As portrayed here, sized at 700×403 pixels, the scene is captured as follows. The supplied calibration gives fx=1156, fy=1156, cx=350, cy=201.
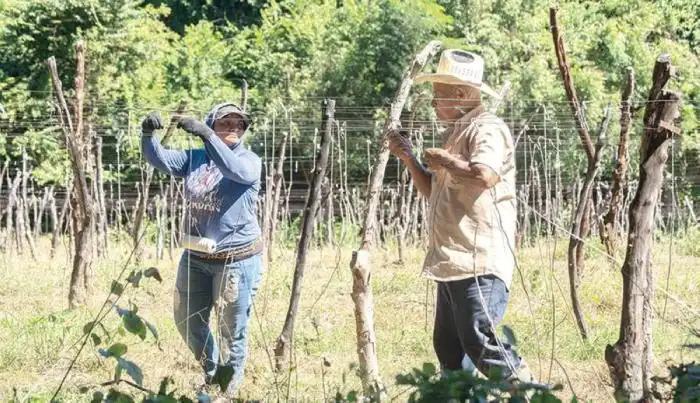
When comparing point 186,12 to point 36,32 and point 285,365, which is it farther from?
point 285,365

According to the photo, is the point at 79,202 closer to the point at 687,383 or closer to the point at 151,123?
the point at 151,123

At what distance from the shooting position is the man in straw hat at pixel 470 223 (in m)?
4.03

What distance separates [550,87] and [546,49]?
1.34m

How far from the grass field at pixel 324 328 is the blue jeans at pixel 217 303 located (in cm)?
16

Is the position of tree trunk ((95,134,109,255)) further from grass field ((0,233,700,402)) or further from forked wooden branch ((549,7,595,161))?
forked wooden branch ((549,7,595,161))

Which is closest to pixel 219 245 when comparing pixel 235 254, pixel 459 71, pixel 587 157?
pixel 235 254

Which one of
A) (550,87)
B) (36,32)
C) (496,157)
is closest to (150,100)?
(36,32)

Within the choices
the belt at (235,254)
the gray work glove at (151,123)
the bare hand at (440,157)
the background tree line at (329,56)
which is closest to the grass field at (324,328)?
the belt at (235,254)

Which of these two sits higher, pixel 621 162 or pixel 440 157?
pixel 440 157

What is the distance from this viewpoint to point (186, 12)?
2514 centimetres

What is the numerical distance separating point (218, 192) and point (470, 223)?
1.17m

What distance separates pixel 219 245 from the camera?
4.72 meters

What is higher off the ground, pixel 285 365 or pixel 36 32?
pixel 36 32

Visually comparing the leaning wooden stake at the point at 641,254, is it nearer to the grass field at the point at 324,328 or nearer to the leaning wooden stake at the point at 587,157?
the grass field at the point at 324,328
